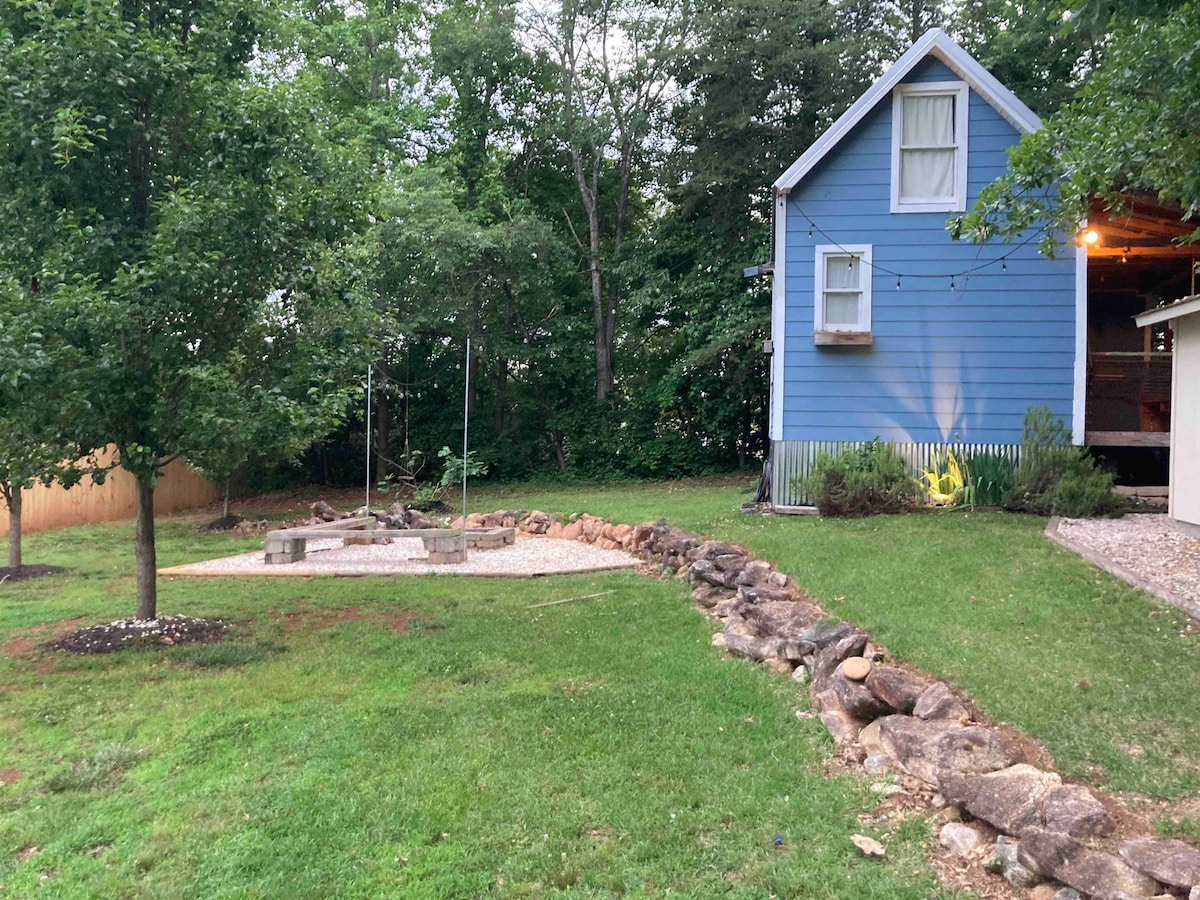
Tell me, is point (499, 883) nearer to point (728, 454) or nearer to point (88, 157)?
point (88, 157)

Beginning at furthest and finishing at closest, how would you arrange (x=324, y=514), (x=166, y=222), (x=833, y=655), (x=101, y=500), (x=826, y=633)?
(x=101, y=500) → (x=324, y=514) → (x=166, y=222) → (x=826, y=633) → (x=833, y=655)

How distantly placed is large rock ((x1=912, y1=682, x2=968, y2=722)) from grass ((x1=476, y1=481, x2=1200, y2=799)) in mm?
235

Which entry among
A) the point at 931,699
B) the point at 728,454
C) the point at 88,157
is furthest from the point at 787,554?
the point at 728,454

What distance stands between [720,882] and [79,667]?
499cm

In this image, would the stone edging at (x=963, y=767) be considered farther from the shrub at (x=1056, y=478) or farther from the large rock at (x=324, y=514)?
the large rock at (x=324, y=514)

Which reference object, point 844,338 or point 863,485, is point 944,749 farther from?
point 844,338

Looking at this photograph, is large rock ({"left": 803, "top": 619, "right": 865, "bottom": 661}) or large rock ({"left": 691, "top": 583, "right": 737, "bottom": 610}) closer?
large rock ({"left": 803, "top": 619, "right": 865, "bottom": 661})

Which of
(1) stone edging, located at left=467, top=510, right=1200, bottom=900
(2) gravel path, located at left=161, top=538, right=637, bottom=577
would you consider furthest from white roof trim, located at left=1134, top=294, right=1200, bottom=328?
(2) gravel path, located at left=161, top=538, right=637, bottom=577

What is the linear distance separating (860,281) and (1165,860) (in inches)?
442

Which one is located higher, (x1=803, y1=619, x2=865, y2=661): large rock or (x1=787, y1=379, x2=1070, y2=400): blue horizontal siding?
(x1=787, y1=379, x2=1070, y2=400): blue horizontal siding

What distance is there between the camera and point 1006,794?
315 cm

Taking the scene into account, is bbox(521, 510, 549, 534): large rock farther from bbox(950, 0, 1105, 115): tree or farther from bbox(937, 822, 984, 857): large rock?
bbox(950, 0, 1105, 115): tree

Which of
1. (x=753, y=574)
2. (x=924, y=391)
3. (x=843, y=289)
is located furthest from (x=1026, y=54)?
(x=753, y=574)

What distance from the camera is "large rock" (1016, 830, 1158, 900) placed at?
8.41ft
